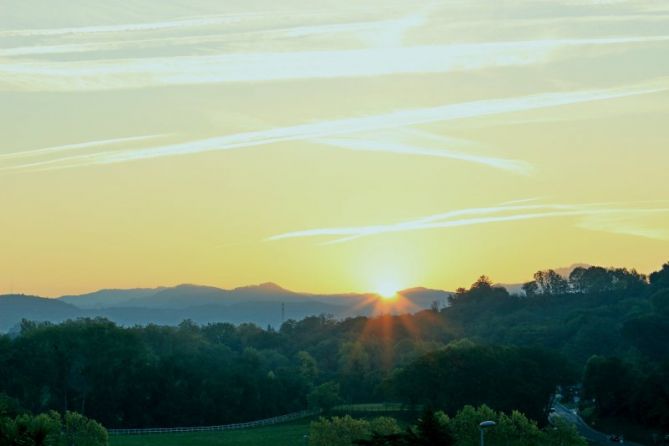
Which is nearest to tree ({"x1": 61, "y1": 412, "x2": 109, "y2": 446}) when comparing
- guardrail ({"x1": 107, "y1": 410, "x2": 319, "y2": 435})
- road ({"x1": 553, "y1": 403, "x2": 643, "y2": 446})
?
guardrail ({"x1": 107, "y1": 410, "x2": 319, "y2": 435})

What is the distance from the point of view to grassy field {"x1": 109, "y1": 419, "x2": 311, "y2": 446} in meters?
145

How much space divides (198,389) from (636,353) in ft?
241

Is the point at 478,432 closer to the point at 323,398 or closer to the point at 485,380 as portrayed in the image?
the point at 485,380

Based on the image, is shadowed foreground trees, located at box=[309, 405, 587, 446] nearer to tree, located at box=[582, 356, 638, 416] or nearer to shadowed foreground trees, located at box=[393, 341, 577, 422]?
shadowed foreground trees, located at box=[393, 341, 577, 422]

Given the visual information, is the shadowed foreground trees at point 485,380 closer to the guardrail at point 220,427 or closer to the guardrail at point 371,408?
the guardrail at point 371,408

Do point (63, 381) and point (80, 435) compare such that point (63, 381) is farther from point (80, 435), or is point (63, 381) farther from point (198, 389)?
point (80, 435)

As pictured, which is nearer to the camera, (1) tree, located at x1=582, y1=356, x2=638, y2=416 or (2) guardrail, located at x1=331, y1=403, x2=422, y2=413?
(1) tree, located at x1=582, y1=356, x2=638, y2=416

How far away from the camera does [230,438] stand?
153000 millimetres

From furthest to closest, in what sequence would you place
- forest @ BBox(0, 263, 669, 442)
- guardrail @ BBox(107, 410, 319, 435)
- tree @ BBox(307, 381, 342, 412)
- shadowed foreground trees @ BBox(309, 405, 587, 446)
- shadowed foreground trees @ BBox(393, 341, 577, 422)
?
tree @ BBox(307, 381, 342, 412)
guardrail @ BBox(107, 410, 319, 435)
forest @ BBox(0, 263, 669, 442)
shadowed foreground trees @ BBox(393, 341, 577, 422)
shadowed foreground trees @ BBox(309, 405, 587, 446)

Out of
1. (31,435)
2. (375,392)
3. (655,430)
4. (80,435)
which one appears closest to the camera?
(31,435)

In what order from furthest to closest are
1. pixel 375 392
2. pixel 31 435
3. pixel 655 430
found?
pixel 375 392
pixel 655 430
pixel 31 435

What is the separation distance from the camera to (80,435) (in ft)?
405

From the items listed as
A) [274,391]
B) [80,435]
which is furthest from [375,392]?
[80,435]

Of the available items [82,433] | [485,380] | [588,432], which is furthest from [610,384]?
[82,433]
